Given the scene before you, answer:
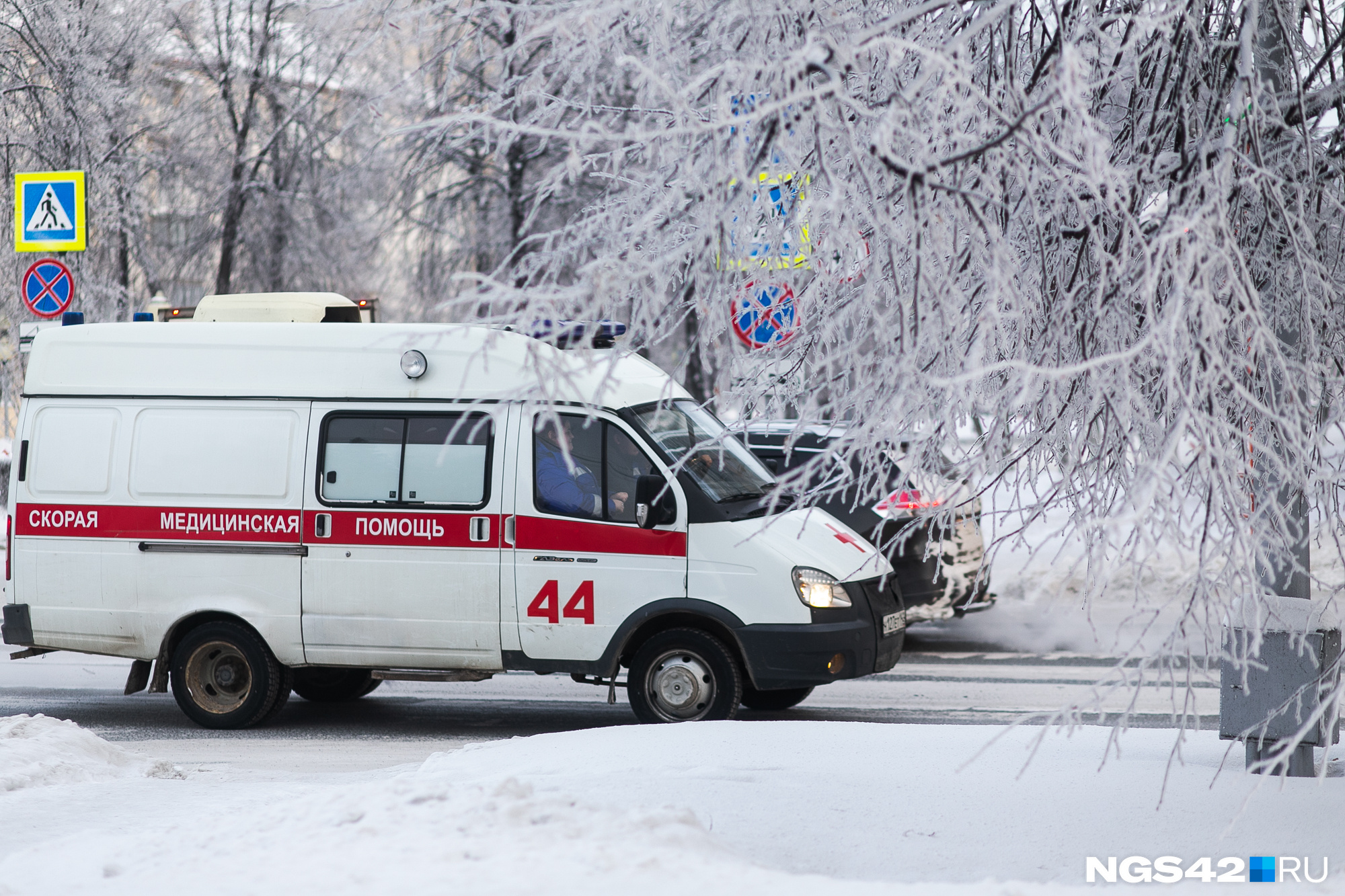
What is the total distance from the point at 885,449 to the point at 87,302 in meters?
15.8

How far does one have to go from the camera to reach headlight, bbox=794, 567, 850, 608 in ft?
23.0

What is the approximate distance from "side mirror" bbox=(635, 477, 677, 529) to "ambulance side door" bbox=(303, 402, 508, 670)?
829 mm

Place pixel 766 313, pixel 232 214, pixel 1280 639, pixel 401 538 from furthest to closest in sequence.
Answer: pixel 232 214 < pixel 401 538 < pixel 1280 639 < pixel 766 313

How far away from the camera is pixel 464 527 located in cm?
729

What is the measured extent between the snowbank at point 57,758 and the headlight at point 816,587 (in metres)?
3.24

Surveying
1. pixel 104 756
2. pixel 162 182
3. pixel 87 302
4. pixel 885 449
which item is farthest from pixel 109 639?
pixel 162 182

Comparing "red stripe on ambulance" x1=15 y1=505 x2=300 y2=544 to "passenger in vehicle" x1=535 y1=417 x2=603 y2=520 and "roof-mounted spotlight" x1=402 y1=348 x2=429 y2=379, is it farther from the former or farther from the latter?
"passenger in vehicle" x1=535 y1=417 x2=603 y2=520

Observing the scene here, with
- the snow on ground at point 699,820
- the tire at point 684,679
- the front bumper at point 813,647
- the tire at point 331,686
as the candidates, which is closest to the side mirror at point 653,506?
the tire at point 684,679

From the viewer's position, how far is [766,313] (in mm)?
4406

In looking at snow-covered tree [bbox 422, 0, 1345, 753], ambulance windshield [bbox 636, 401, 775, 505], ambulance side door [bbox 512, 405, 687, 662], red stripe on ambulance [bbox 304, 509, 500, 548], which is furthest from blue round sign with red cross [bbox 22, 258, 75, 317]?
snow-covered tree [bbox 422, 0, 1345, 753]

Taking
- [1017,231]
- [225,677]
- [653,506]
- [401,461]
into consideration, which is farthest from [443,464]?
[1017,231]

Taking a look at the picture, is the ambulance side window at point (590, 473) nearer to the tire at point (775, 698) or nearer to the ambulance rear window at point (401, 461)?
the ambulance rear window at point (401, 461)

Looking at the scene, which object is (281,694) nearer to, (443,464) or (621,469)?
(443,464)

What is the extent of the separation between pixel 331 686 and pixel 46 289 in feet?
22.7
